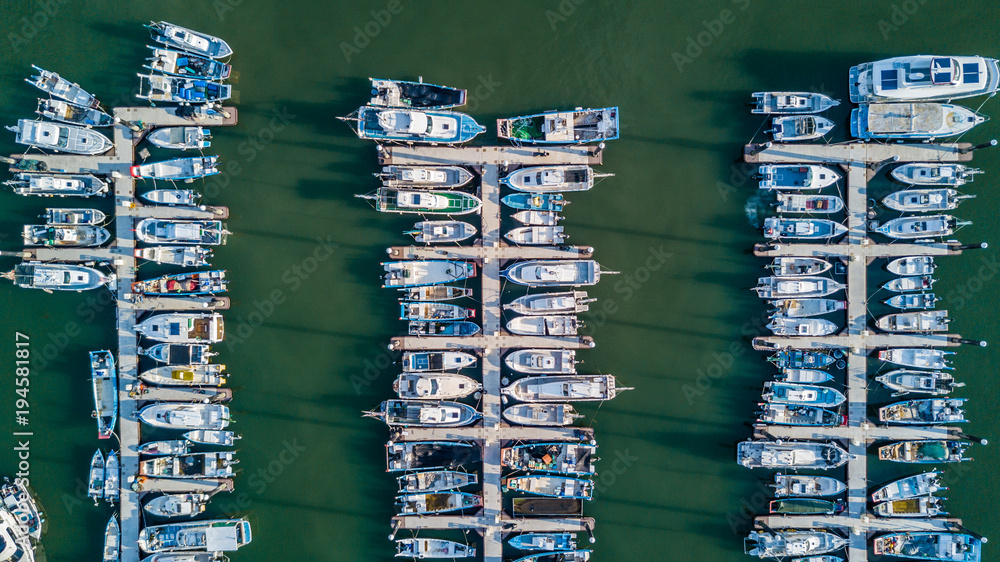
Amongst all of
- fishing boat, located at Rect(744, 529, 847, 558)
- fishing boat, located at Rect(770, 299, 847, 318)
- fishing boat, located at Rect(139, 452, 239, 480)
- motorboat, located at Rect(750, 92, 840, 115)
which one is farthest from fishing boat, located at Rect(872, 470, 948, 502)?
fishing boat, located at Rect(139, 452, 239, 480)

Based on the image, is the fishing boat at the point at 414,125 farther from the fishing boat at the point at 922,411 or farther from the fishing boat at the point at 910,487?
the fishing boat at the point at 910,487

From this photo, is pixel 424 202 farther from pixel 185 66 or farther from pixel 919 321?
pixel 919 321

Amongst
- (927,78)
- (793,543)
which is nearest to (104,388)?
(793,543)

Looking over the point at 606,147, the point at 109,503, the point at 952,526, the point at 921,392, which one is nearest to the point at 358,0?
the point at 606,147

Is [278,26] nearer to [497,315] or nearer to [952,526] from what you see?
[497,315]

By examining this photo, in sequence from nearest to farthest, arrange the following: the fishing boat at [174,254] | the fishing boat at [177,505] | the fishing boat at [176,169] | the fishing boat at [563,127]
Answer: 1. the fishing boat at [563,127]
2. the fishing boat at [174,254]
3. the fishing boat at [176,169]
4. the fishing boat at [177,505]

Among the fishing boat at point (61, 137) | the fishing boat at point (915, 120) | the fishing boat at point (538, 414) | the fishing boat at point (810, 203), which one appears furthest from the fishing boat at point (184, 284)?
the fishing boat at point (915, 120)
